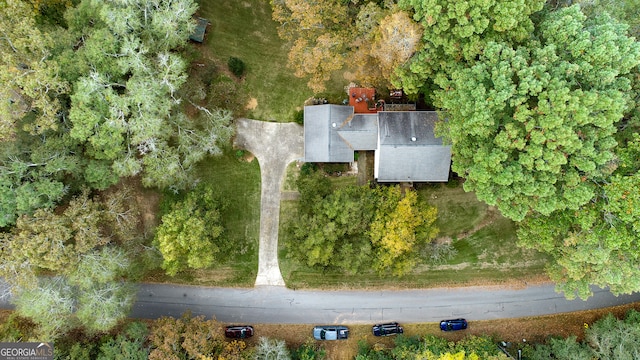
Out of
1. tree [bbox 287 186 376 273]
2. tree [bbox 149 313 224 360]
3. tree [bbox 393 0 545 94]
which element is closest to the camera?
tree [bbox 393 0 545 94]

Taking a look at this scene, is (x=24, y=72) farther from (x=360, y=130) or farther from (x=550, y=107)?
(x=550, y=107)

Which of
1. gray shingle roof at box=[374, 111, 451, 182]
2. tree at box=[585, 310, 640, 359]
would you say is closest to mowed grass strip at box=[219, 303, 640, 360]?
tree at box=[585, 310, 640, 359]

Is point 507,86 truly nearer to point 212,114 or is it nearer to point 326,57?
point 326,57

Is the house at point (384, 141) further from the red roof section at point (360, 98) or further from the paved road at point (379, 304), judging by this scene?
the paved road at point (379, 304)

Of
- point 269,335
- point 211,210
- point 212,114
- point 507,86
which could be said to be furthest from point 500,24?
point 269,335

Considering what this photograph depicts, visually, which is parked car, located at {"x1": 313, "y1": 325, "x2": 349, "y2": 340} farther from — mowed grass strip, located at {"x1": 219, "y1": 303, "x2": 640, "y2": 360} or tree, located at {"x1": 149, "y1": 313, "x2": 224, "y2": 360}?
tree, located at {"x1": 149, "y1": 313, "x2": 224, "y2": 360}

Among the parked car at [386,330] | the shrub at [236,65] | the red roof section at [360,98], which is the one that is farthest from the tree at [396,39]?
the parked car at [386,330]

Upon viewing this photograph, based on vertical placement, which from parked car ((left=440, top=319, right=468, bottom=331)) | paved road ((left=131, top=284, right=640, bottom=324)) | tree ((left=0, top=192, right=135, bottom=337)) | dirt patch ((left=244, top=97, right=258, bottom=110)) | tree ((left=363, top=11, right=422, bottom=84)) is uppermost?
tree ((left=363, top=11, right=422, bottom=84))
